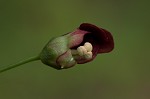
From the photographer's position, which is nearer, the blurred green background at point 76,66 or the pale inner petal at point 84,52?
the pale inner petal at point 84,52

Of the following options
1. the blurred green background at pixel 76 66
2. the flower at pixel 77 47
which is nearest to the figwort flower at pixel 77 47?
the flower at pixel 77 47

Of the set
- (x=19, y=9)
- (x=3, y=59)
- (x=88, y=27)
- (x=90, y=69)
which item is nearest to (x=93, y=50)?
(x=88, y=27)

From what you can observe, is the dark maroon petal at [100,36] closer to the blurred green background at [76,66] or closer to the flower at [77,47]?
the flower at [77,47]

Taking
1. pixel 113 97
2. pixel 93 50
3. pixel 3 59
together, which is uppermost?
pixel 93 50

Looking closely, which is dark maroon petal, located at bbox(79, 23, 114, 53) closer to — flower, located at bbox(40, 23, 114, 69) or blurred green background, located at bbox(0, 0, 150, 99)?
flower, located at bbox(40, 23, 114, 69)

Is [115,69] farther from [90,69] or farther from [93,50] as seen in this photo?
[93,50]

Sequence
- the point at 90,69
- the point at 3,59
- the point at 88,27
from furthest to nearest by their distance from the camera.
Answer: the point at 90,69, the point at 3,59, the point at 88,27
